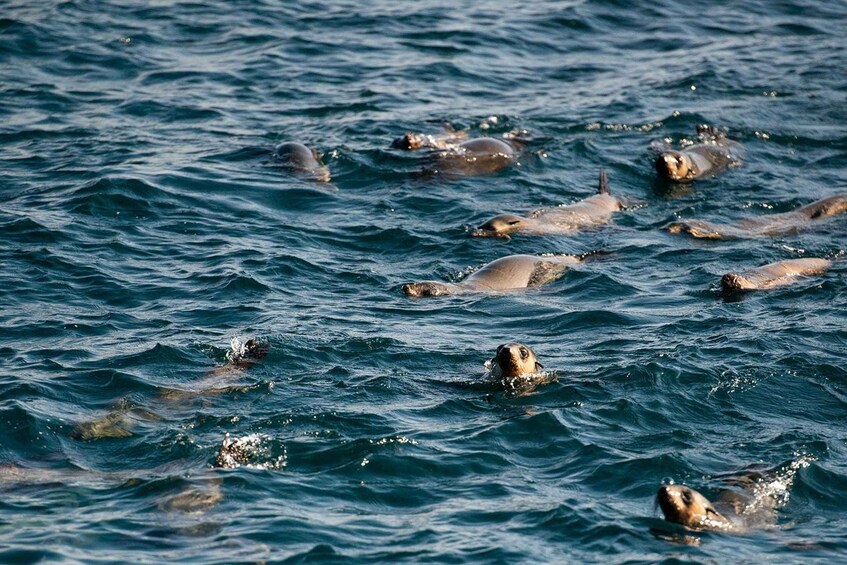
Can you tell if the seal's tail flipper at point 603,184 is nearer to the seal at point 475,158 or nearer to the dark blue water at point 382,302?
the dark blue water at point 382,302

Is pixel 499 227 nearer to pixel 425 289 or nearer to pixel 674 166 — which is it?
pixel 425 289

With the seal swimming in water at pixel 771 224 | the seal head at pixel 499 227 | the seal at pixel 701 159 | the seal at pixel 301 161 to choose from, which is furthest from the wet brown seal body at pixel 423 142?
the seal swimming in water at pixel 771 224

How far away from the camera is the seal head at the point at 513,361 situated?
10812 millimetres

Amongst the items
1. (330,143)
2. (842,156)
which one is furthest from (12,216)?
(842,156)

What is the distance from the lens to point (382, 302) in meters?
13.0

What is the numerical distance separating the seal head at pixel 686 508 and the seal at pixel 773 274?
4.88 m

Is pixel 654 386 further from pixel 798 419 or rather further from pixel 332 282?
pixel 332 282

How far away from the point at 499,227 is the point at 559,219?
2.91 feet

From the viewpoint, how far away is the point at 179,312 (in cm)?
1256

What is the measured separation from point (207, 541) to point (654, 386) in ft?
14.6

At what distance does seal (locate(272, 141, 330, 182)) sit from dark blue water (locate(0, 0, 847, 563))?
0.87ft

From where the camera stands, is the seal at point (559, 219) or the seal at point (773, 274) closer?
the seal at point (773, 274)

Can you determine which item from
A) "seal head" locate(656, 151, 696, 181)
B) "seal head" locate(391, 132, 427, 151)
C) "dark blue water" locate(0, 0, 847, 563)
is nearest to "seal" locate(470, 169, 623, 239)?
"dark blue water" locate(0, 0, 847, 563)

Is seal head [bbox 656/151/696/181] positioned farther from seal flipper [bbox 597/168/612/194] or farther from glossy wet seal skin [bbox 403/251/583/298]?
glossy wet seal skin [bbox 403/251/583/298]
